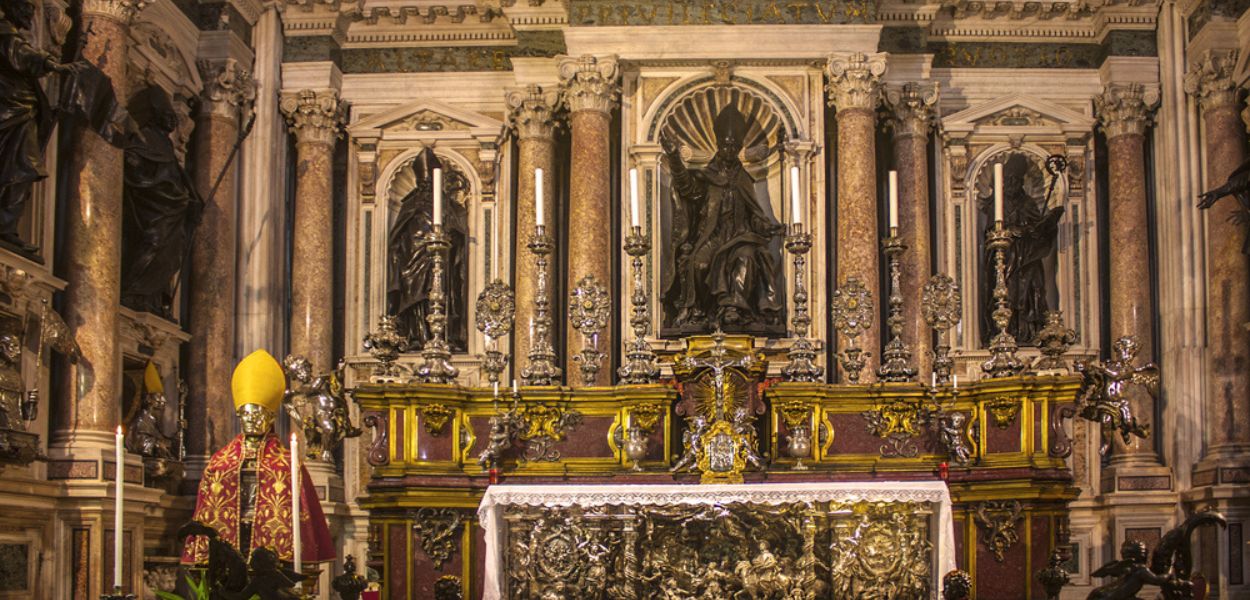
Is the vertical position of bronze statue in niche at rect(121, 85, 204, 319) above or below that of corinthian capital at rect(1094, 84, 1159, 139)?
below

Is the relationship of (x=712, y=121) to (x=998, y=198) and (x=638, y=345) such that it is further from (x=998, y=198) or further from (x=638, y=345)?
(x=638, y=345)

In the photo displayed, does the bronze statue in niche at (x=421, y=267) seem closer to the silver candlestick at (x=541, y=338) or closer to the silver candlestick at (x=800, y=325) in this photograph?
the silver candlestick at (x=541, y=338)

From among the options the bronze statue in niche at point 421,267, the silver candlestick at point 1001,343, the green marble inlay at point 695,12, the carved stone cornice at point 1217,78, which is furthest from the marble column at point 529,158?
the carved stone cornice at point 1217,78

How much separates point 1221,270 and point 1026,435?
6594 mm

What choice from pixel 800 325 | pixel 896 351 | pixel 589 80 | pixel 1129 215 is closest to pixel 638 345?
pixel 800 325

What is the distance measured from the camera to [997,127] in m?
19.7

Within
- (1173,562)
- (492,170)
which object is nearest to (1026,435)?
(1173,562)

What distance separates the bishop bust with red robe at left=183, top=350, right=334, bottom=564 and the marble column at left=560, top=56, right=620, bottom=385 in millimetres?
5782

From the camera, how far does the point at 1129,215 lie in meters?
19.0

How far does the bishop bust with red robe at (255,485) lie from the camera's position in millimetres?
12789

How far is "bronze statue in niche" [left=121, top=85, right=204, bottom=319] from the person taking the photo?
52.4ft

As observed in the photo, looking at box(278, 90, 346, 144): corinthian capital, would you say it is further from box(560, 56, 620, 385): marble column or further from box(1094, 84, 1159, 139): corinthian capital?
box(1094, 84, 1159, 139): corinthian capital

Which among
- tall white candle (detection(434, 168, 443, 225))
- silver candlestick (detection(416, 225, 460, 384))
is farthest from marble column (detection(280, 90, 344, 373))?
silver candlestick (detection(416, 225, 460, 384))

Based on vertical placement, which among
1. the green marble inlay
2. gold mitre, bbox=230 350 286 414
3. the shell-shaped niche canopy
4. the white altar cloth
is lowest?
the white altar cloth
